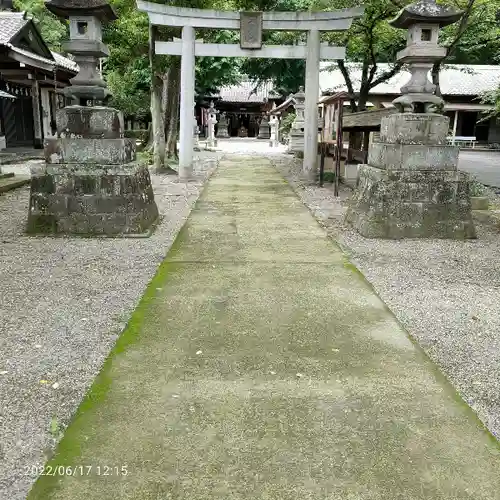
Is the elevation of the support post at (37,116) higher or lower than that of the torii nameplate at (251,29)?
lower

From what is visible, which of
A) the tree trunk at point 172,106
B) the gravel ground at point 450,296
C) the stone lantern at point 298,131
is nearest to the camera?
the gravel ground at point 450,296

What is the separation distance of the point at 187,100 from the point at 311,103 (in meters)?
3.05

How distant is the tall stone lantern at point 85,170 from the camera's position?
6.34 meters

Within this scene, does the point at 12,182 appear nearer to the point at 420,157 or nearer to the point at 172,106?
the point at 172,106

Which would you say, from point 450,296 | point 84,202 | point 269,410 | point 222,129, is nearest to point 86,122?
point 84,202

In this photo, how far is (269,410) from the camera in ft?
8.66

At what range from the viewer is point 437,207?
659 centimetres

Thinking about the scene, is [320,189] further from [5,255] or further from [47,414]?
[47,414]

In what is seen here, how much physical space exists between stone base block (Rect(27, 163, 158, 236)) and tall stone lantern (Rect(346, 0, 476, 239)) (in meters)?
3.08

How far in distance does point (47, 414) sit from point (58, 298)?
6.06 feet

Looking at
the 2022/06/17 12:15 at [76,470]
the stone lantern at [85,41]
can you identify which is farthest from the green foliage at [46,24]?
the 2022/06/17 12:15 at [76,470]

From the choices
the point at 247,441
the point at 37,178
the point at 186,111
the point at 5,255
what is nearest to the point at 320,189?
the point at 186,111

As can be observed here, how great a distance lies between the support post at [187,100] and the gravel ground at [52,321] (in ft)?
19.8

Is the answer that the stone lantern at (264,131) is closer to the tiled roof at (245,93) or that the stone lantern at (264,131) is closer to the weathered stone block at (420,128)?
the tiled roof at (245,93)
